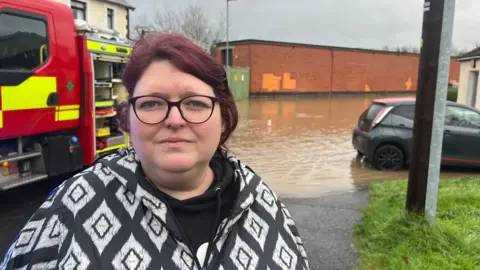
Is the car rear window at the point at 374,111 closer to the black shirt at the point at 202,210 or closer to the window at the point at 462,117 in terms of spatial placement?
the window at the point at 462,117

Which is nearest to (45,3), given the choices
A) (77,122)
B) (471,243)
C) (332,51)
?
(77,122)

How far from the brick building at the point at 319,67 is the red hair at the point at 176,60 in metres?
30.9

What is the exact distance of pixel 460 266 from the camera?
3139 mm

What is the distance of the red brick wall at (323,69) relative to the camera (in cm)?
3278

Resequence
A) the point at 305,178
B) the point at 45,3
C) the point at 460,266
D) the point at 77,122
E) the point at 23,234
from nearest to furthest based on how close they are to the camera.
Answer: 1. the point at 23,234
2. the point at 460,266
3. the point at 45,3
4. the point at 77,122
5. the point at 305,178

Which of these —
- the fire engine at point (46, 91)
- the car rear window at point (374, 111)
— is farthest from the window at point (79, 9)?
the car rear window at point (374, 111)

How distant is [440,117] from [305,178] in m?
4.14

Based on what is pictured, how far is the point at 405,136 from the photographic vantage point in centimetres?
810

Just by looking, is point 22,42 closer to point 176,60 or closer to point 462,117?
point 176,60

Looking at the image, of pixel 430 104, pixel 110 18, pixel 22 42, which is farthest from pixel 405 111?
pixel 110 18

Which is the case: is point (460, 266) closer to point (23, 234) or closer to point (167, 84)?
point (167, 84)

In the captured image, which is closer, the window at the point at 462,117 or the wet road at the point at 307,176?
the wet road at the point at 307,176

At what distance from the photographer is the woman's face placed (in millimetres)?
1308

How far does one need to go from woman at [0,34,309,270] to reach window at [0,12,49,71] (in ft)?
13.5
